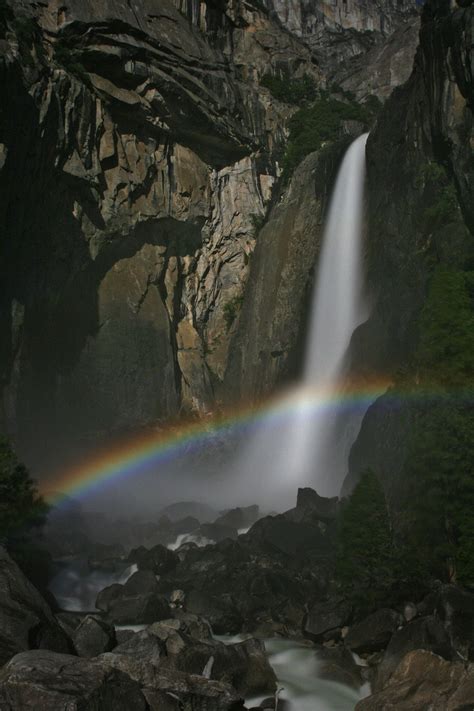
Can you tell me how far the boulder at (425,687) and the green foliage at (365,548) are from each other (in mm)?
3757

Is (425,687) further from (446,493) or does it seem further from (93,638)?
(93,638)

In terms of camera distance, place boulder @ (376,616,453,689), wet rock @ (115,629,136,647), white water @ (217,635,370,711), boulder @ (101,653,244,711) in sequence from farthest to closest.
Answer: wet rock @ (115,629,136,647) → boulder @ (376,616,453,689) → white water @ (217,635,370,711) → boulder @ (101,653,244,711)

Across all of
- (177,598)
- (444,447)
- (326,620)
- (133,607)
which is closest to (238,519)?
(177,598)

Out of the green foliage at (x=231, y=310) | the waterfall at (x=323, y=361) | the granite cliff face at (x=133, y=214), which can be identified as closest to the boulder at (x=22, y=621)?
the waterfall at (x=323, y=361)

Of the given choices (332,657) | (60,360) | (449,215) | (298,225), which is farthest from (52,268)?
(332,657)

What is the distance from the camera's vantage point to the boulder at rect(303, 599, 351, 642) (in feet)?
47.2

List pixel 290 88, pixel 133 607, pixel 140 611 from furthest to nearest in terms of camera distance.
A: pixel 290 88
pixel 133 607
pixel 140 611

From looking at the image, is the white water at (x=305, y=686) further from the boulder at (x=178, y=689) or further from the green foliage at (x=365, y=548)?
the green foliage at (x=365, y=548)

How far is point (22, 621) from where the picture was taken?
1191cm

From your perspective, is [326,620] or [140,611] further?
[140,611]

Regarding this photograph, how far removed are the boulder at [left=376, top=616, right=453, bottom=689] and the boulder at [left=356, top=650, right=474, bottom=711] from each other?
50.8 inches

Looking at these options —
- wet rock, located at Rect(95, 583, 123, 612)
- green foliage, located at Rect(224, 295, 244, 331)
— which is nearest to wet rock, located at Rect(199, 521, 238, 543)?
wet rock, located at Rect(95, 583, 123, 612)

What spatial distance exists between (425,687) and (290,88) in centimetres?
4563

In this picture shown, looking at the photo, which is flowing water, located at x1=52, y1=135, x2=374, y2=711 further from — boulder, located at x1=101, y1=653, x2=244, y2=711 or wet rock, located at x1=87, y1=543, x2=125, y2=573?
boulder, located at x1=101, y1=653, x2=244, y2=711
